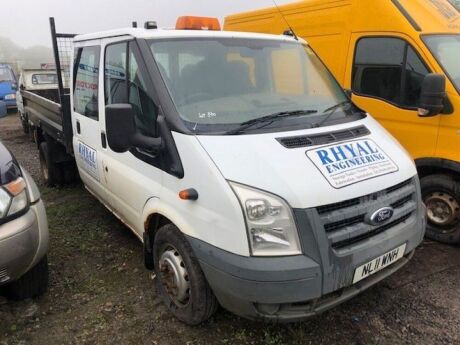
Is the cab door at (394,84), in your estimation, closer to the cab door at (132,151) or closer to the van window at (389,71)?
the van window at (389,71)

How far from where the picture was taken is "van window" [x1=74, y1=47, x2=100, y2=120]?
388cm

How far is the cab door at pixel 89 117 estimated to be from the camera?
3.88m

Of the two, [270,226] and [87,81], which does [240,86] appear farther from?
[87,81]

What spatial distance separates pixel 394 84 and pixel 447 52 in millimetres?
580

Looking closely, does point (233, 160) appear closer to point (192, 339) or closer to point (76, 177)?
point (192, 339)

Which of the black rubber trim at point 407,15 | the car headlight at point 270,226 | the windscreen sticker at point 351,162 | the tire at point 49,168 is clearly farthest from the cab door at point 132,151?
the black rubber trim at point 407,15

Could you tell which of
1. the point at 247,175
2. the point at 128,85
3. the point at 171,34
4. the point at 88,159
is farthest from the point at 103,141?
the point at 247,175

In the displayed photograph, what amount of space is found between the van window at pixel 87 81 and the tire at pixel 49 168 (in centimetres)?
166

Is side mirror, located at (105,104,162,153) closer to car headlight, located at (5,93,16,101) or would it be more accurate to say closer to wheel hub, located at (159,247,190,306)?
wheel hub, located at (159,247,190,306)

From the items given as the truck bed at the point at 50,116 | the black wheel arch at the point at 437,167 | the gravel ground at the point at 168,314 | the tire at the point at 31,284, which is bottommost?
the gravel ground at the point at 168,314

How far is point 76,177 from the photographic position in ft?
20.6

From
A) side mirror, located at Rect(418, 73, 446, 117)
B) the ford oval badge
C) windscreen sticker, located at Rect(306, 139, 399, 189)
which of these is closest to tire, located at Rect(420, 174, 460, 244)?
side mirror, located at Rect(418, 73, 446, 117)

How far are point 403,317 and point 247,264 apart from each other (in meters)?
1.50

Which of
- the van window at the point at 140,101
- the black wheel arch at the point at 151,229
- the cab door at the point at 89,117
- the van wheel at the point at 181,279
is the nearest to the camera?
the van wheel at the point at 181,279
